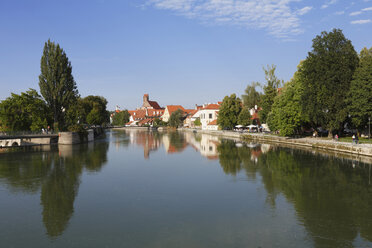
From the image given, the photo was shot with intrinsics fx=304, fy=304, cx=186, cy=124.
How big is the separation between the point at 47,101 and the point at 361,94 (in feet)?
161

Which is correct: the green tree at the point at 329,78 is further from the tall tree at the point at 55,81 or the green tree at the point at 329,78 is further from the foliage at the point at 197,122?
the foliage at the point at 197,122

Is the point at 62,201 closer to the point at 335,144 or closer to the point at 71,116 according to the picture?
the point at 335,144

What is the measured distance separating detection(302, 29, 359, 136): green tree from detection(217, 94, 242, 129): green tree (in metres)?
38.1

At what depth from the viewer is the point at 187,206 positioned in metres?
16.8

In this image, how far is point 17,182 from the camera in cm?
2280

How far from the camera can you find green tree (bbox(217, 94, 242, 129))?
83.4 m

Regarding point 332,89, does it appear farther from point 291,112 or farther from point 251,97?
point 251,97

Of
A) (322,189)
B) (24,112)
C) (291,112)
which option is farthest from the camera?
(24,112)

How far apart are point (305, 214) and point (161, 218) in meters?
7.08

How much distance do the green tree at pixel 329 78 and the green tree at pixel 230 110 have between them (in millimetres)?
38136

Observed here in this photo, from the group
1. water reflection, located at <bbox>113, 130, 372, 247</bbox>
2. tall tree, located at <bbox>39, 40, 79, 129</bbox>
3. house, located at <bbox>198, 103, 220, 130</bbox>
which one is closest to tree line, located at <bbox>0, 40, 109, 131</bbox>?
tall tree, located at <bbox>39, 40, 79, 129</bbox>

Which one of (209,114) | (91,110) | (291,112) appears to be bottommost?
(291,112)

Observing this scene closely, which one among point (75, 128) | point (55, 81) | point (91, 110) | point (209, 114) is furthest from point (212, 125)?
point (55, 81)

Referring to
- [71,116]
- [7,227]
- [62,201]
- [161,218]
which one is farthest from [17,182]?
[71,116]
